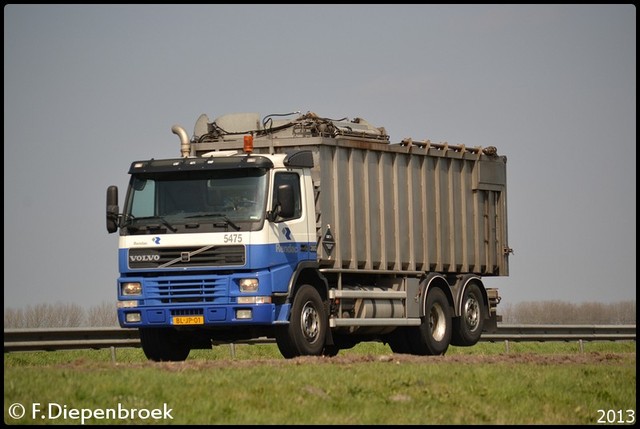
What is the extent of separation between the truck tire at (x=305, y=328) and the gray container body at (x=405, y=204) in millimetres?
852

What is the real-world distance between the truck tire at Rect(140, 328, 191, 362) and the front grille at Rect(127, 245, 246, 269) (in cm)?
176

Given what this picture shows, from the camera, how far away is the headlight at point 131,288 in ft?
72.7

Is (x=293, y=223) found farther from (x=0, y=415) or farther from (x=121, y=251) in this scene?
(x=0, y=415)

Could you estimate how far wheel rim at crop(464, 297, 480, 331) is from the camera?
2705 centimetres

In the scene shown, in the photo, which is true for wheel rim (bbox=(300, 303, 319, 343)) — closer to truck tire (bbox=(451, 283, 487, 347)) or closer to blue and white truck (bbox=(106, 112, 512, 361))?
blue and white truck (bbox=(106, 112, 512, 361))

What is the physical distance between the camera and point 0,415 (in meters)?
14.9

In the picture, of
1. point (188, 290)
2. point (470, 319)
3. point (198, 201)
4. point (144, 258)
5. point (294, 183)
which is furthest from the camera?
point (470, 319)

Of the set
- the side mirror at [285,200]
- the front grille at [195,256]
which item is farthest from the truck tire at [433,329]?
the front grille at [195,256]

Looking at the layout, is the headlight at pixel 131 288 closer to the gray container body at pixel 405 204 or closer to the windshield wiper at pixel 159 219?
the windshield wiper at pixel 159 219

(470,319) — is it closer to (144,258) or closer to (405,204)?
(405,204)

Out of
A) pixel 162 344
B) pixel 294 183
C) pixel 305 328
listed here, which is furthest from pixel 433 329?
pixel 162 344

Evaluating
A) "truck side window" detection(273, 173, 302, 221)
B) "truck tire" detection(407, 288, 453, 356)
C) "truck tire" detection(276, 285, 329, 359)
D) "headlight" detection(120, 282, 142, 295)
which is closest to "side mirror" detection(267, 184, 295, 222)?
"truck side window" detection(273, 173, 302, 221)

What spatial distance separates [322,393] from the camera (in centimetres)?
1669

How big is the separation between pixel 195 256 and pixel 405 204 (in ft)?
18.2
